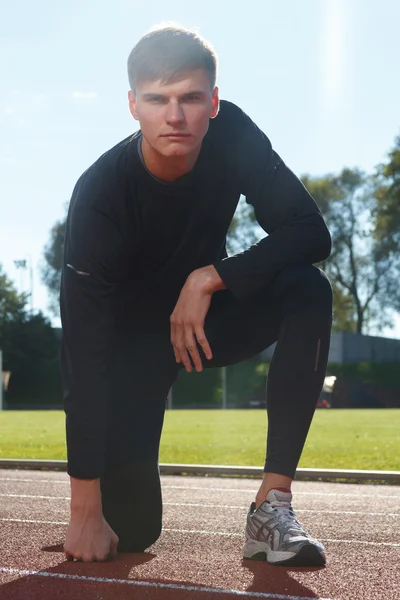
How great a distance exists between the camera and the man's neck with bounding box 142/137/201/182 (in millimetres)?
3150

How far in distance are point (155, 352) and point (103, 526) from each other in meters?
0.78

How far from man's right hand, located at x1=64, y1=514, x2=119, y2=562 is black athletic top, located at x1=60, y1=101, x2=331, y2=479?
0.49 feet

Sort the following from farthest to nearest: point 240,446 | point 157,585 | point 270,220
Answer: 1. point 240,446
2. point 270,220
3. point 157,585

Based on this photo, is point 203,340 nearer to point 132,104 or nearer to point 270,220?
point 270,220

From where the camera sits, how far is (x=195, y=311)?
10.3ft

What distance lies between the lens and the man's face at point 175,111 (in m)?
2.97

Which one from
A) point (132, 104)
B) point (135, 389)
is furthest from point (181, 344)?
point (132, 104)

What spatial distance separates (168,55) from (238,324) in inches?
40.2

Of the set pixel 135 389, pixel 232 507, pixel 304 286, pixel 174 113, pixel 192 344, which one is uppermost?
pixel 174 113

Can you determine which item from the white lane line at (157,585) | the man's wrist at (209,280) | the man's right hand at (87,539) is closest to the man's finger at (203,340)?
the man's wrist at (209,280)

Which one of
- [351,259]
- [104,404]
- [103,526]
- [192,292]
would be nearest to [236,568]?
[103,526]

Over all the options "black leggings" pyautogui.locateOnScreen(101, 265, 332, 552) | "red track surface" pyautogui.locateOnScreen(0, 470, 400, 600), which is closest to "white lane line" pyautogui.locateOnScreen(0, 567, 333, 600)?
"red track surface" pyautogui.locateOnScreen(0, 470, 400, 600)

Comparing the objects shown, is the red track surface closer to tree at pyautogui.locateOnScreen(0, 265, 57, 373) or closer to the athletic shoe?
the athletic shoe

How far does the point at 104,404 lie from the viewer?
3100 mm
